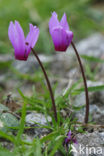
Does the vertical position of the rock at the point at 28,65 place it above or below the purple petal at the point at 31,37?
above

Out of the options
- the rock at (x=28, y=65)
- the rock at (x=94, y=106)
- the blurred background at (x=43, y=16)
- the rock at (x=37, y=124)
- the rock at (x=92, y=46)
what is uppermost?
the blurred background at (x=43, y=16)

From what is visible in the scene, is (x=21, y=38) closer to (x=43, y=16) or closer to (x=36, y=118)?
(x=36, y=118)

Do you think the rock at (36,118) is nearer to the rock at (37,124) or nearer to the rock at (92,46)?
the rock at (37,124)

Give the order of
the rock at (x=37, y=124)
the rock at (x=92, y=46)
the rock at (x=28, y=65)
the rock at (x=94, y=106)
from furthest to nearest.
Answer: the rock at (x=92, y=46) → the rock at (x=28, y=65) → the rock at (x=94, y=106) → the rock at (x=37, y=124)

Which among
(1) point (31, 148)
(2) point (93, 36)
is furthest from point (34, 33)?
(2) point (93, 36)

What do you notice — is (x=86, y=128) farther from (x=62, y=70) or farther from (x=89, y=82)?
(x=62, y=70)

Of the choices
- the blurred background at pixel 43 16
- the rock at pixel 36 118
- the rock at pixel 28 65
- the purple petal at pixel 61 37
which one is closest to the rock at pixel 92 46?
the blurred background at pixel 43 16
